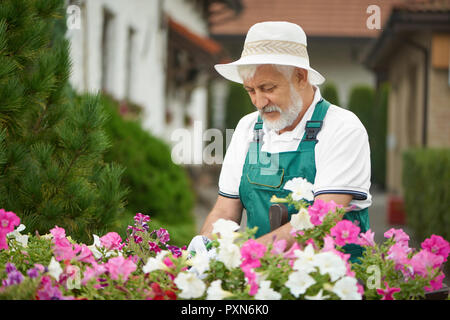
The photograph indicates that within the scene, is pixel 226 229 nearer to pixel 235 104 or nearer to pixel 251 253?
pixel 251 253

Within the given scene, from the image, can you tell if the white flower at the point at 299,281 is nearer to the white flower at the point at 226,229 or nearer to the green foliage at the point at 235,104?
the white flower at the point at 226,229

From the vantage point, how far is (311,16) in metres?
25.9

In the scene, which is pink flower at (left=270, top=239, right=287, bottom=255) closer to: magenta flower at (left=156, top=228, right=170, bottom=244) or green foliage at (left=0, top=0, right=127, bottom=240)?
magenta flower at (left=156, top=228, right=170, bottom=244)

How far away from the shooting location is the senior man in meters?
2.42

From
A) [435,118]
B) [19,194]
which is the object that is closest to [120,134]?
[19,194]

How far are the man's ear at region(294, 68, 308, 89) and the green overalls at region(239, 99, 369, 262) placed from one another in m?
0.10

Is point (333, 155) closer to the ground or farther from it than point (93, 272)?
farther from it

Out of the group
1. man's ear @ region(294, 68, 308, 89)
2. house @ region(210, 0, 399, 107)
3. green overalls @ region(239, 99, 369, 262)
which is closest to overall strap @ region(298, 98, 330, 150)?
green overalls @ region(239, 99, 369, 262)

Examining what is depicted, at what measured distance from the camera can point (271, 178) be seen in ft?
8.36

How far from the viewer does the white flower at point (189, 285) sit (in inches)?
69.4

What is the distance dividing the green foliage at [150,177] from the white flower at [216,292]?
4.32 m

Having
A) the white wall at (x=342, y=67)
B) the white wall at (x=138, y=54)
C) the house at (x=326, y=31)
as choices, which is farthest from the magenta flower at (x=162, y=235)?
the white wall at (x=342, y=67)

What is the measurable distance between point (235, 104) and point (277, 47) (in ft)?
72.1

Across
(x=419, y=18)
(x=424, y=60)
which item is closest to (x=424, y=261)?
(x=419, y=18)
